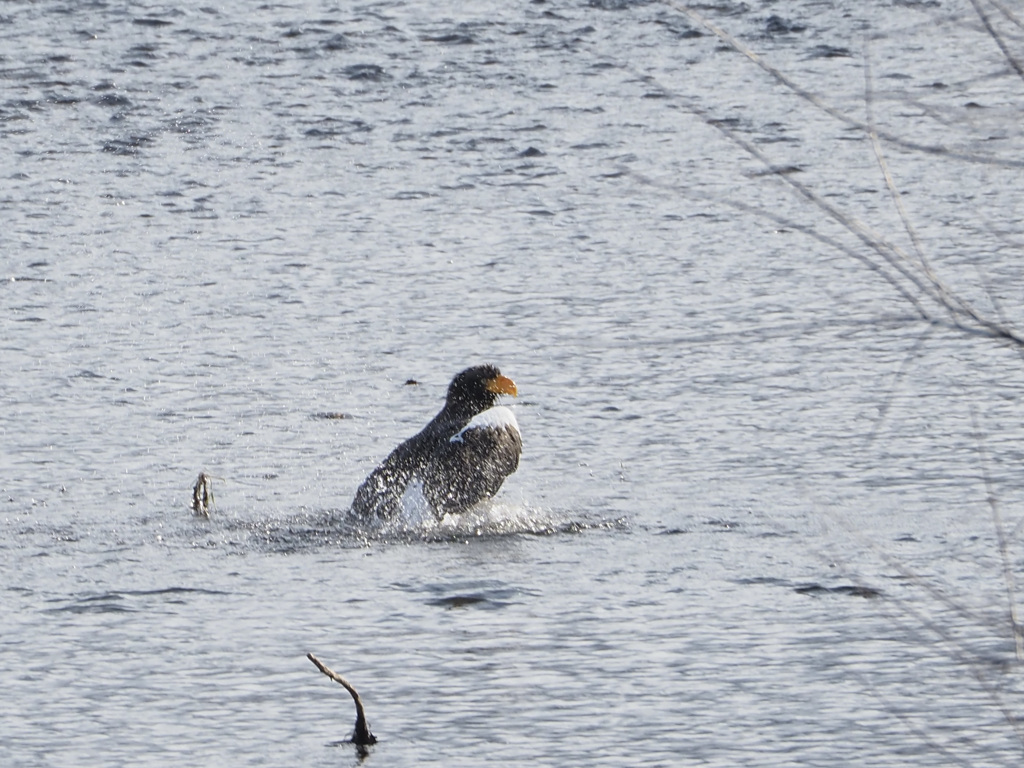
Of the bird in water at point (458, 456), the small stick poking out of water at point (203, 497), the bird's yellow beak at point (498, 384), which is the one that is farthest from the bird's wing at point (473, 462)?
the small stick poking out of water at point (203, 497)

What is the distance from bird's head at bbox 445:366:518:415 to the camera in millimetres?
7742

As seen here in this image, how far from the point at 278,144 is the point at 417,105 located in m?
0.99

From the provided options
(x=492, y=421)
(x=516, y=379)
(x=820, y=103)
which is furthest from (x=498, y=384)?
(x=820, y=103)

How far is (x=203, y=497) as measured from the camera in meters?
6.92

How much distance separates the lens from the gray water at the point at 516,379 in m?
4.95

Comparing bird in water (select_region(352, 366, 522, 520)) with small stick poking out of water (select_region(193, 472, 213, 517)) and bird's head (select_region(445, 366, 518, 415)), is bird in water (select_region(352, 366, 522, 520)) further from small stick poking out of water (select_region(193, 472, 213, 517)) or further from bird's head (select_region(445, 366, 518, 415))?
small stick poking out of water (select_region(193, 472, 213, 517))

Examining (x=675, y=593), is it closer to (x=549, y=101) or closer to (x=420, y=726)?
(x=420, y=726)

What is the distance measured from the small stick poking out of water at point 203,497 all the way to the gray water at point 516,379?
0.23 ft

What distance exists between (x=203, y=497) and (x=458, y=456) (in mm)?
1031

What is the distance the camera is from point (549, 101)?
12.5 meters

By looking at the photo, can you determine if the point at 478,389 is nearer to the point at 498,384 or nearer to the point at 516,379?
the point at 498,384

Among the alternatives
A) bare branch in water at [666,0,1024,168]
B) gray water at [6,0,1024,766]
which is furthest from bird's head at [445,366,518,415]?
bare branch in water at [666,0,1024,168]

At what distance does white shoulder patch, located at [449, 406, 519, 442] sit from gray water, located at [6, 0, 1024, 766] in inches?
8.1

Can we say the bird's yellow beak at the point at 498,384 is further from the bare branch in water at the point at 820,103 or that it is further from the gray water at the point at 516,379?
the bare branch in water at the point at 820,103
